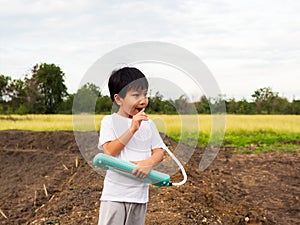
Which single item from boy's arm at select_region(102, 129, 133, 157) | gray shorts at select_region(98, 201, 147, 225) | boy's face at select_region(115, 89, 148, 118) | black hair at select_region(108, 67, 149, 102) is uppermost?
black hair at select_region(108, 67, 149, 102)

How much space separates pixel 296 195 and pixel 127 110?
18.1ft

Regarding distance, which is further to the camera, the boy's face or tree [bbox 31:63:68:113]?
tree [bbox 31:63:68:113]

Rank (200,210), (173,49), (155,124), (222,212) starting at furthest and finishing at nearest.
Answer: (222,212) → (200,210) → (155,124) → (173,49)

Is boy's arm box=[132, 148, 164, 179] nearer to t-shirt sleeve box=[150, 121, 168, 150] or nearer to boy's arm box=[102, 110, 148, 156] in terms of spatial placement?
t-shirt sleeve box=[150, 121, 168, 150]

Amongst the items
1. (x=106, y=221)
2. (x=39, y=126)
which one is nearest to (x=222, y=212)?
(x=106, y=221)

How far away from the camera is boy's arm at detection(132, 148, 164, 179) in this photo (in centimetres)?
258

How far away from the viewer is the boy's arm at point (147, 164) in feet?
8.48

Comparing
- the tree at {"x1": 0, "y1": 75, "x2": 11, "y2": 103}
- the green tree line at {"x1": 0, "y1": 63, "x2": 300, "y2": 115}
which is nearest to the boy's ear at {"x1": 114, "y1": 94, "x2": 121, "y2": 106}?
the green tree line at {"x1": 0, "y1": 63, "x2": 300, "y2": 115}

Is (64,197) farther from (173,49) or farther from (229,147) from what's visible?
(229,147)

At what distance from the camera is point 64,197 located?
6.31 meters

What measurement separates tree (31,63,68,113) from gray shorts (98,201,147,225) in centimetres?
2234

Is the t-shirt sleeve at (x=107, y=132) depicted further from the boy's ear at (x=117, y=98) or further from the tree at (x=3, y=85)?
the tree at (x=3, y=85)

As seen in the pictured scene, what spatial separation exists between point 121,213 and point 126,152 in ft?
1.14

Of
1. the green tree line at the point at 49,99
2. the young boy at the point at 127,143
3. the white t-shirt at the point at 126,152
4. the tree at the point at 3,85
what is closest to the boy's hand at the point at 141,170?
the young boy at the point at 127,143
